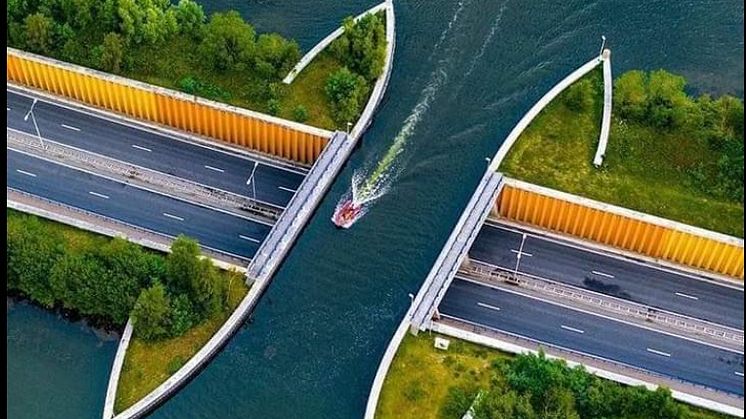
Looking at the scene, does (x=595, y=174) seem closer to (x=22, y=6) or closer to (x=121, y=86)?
(x=121, y=86)

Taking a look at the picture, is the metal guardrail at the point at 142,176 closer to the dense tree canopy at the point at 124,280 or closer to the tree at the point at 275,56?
A: the dense tree canopy at the point at 124,280

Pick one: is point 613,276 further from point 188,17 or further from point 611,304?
point 188,17

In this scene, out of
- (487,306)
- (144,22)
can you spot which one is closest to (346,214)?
(487,306)

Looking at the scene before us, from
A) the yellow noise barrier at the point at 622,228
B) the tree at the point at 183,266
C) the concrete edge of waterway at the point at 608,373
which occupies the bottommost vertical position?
the tree at the point at 183,266

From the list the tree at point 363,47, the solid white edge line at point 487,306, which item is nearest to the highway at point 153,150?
the tree at point 363,47

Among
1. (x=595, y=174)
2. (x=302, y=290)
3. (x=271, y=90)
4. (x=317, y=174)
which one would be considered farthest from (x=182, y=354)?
(x=595, y=174)

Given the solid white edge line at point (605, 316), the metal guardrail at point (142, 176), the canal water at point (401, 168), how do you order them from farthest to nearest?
1. the metal guardrail at point (142, 176)
2. the solid white edge line at point (605, 316)
3. the canal water at point (401, 168)
